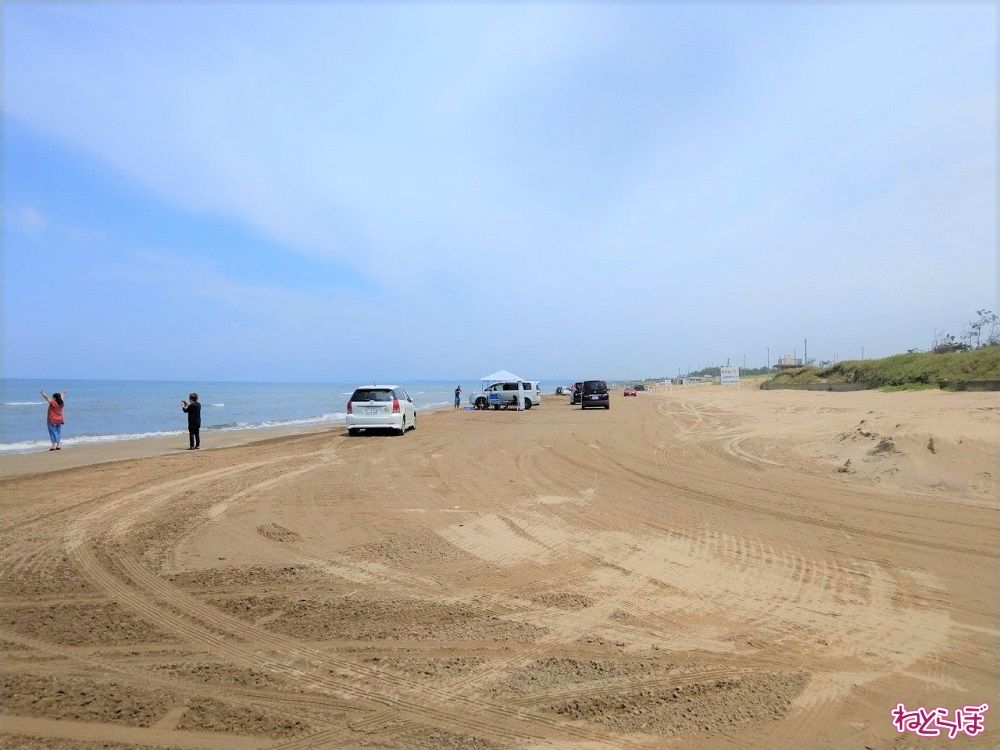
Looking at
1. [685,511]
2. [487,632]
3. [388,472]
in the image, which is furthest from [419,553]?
[388,472]

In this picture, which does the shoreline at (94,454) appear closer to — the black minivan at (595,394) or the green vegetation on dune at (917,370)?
the black minivan at (595,394)

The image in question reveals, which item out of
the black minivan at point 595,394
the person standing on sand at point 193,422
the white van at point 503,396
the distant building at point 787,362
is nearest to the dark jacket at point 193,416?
the person standing on sand at point 193,422

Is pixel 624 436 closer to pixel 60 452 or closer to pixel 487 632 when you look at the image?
pixel 487 632

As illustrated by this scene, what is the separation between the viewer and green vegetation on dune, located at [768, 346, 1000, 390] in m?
31.7

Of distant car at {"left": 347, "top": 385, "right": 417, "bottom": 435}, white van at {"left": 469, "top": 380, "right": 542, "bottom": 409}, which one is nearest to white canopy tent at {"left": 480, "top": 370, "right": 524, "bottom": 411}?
white van at {"left": 469, "top": 380, "right": 542, "bottom": 409}

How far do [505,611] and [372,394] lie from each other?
15.9m

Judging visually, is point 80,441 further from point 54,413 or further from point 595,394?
point 595,394

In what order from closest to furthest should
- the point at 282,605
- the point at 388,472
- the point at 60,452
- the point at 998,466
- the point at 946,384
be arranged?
1. the point at 282,605
2. the point at 998,466
3. the point at 388,472
4. the point at 60,452
5. the point at 946,384

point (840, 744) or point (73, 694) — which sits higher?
point (73, 694)

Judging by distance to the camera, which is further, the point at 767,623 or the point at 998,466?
the point at 998,466

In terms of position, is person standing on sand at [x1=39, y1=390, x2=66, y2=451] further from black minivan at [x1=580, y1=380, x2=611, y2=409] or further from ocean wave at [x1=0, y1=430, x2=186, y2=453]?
black minivan at [x1=580, y1=380, x2=611, y2=409]

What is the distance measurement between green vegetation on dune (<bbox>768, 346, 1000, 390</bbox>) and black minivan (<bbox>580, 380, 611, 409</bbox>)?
61.2ft

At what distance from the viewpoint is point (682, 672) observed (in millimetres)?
3592

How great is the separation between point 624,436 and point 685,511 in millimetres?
10726
